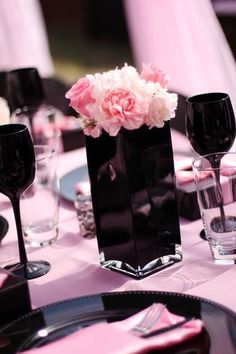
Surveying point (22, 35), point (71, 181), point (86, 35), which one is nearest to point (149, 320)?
point (71, 181)

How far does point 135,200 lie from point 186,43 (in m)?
1.64

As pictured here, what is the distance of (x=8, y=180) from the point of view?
129 centimetres

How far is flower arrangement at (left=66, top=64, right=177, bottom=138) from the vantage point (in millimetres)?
1232

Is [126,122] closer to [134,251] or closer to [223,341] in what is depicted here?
[134,251]

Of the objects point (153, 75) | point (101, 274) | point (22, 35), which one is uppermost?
point (22, 35)

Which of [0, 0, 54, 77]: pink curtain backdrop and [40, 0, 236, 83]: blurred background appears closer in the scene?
[0, 0, 54, 77]: pink curtain backdrop

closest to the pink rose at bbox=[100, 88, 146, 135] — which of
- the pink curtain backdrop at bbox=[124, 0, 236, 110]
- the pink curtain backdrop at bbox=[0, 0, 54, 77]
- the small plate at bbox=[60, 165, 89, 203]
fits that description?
the small plate at bbox=[60, 165, 89, 203]

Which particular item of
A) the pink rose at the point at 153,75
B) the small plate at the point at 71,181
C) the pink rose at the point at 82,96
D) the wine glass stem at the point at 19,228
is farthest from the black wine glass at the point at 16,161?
the small plate at the point at 71,181

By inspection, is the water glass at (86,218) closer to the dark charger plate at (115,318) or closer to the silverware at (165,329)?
the dark charger plate at (115,318)

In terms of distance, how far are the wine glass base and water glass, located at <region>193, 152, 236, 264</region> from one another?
0.32 m

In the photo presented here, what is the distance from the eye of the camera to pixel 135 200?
1.30 metres

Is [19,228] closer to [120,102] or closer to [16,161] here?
[16,161]

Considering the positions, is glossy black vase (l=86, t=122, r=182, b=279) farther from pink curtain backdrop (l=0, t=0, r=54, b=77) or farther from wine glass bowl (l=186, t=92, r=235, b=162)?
pink curtain backdrop (l=0, t=0, r=54, b=77)

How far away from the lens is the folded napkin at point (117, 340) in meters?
0.95
